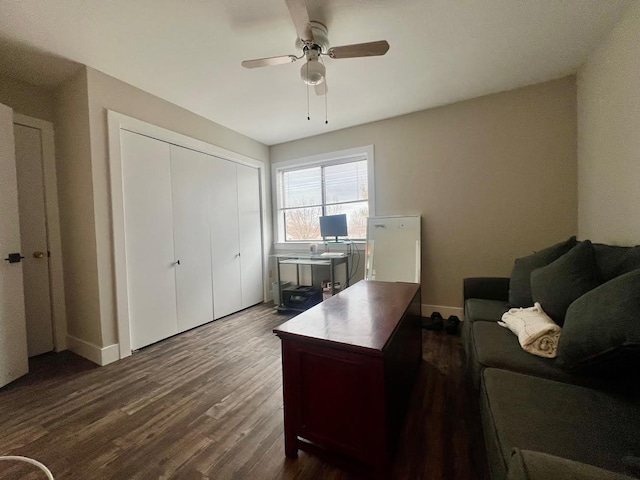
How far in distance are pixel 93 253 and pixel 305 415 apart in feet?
7.89

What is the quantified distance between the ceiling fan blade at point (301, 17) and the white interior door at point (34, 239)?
285cm

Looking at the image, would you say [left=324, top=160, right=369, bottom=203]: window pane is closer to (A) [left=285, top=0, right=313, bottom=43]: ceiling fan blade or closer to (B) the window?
(B) the window

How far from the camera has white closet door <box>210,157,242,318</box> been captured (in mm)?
3488

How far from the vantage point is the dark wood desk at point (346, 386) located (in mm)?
1131

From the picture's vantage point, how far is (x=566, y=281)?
1538 millimetres

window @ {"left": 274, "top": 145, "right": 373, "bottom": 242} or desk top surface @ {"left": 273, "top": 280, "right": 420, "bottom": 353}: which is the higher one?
window @ {"left": 274, "top": 145, "right": 373, "bottom": 242}

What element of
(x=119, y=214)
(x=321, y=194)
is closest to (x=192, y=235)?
(x=119, y=214)

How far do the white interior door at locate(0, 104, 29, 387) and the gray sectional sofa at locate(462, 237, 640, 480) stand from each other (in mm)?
3320

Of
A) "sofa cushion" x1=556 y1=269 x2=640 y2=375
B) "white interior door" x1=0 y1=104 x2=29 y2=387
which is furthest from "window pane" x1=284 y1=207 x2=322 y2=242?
"sofa cushion" x1=556 y1=269 x2=640 y2=375

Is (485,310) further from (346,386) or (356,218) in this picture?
(356,218)

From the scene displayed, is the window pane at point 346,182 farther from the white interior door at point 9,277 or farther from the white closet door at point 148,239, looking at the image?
the white interior door at point 9,277

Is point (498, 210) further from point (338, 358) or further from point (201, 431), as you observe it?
point (201, 431)

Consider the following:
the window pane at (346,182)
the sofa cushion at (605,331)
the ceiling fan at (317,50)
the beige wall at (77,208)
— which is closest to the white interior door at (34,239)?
the beige wall at (77,208)

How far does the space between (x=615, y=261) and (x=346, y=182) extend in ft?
9.90
